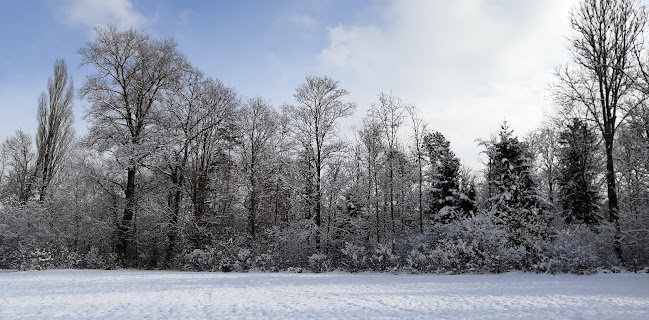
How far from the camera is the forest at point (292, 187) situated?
16.7 m

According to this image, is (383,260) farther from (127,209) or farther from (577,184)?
(577,184)

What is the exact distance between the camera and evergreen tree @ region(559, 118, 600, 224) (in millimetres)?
25562

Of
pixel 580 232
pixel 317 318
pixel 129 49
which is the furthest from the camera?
pixel 129 49

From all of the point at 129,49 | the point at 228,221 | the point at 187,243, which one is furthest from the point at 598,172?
the point at 129,49

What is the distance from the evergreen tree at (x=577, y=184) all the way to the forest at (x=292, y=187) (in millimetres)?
120

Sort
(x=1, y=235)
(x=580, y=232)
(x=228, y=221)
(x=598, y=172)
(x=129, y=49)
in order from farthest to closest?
1. (x=598, y=172)
2. (x=228, y=221)
3. (x=129, y=49)
4. (x=1, y=235)
5. (x=580, y=232)

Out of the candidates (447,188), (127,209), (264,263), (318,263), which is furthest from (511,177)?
(127,209)

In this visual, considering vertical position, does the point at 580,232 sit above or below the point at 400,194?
below

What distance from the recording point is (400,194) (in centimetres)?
2673

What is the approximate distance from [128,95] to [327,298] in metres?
16.3

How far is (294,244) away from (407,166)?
10477 mm

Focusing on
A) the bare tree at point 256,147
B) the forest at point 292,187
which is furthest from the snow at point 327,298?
the bare tree at point 256,147

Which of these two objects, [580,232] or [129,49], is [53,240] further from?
[580,232]

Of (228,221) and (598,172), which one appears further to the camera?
(598,172)
